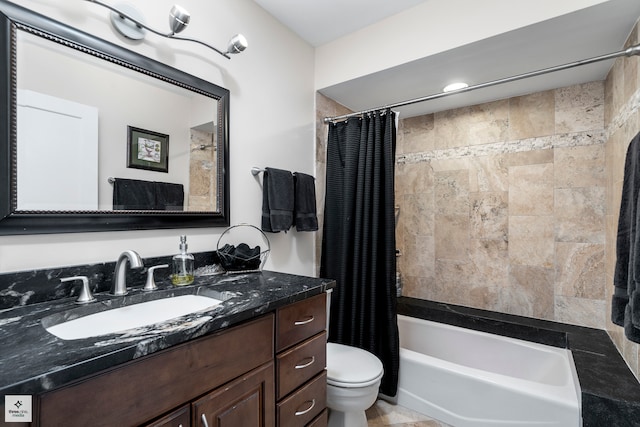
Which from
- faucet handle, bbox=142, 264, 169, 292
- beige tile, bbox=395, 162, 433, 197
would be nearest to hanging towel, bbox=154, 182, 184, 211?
faucet handle, bbox=142, 264, 169, 292

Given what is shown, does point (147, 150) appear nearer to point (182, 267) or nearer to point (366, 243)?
point (182, 267)

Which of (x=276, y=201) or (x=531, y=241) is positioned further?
(x=531, y=241)

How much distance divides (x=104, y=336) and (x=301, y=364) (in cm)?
71

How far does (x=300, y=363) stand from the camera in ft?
3.99

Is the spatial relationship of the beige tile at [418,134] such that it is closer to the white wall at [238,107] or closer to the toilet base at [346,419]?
the white wall at [238,107]

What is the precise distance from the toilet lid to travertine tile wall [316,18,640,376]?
31.2 inches

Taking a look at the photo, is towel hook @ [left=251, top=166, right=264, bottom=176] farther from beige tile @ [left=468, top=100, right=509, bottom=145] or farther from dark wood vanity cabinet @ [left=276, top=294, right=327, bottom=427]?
beige tile @ [left=468, top=100, right=509, bottom=145]

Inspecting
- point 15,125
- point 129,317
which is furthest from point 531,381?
point 15,125

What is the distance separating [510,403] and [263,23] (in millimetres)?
2568

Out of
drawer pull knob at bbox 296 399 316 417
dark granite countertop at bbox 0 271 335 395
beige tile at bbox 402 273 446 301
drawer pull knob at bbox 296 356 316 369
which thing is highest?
dark granite countertop at bbox 0 271 335 395

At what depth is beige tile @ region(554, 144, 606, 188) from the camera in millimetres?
2111

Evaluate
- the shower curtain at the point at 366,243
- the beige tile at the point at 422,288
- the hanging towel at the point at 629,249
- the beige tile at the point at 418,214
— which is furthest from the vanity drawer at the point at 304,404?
the beige tile at the point at 418,214

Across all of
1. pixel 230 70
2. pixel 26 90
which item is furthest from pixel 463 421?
pixel 26 90

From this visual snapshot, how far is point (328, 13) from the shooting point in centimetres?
193
